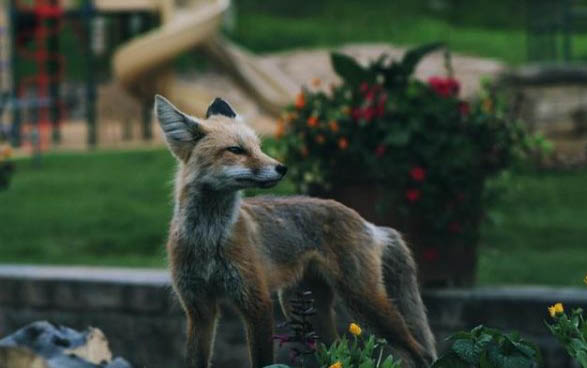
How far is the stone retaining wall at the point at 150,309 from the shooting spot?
718 cm

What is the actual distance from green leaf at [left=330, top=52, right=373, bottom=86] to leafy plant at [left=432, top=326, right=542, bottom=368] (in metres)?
3.57

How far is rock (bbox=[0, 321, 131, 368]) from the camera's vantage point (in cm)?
522

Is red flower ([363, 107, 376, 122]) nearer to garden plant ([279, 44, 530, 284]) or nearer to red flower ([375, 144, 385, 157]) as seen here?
garden plant ([279, 44, 530, 284])

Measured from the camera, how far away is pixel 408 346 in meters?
4.96

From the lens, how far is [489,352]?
4.02m

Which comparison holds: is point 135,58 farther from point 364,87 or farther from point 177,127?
point 177,127

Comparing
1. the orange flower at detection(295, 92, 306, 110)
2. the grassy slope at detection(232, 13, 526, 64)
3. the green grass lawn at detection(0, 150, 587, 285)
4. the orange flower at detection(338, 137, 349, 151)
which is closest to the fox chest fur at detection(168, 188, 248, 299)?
the orange flower at detection(338, 137, 349, 151)

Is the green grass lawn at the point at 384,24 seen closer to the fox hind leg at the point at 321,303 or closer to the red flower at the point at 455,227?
the red flower at the point at 455,227

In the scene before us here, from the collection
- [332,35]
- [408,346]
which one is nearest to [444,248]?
[408,346]

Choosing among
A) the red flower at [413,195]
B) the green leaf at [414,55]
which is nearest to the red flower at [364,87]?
the green leaf at [414,55]

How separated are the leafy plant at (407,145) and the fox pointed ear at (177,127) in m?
2.78

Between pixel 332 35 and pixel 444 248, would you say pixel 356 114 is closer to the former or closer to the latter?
pixel 444 248

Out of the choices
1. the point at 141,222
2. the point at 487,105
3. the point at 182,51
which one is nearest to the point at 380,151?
the point at 487,105

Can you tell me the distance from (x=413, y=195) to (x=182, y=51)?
15127 mm
